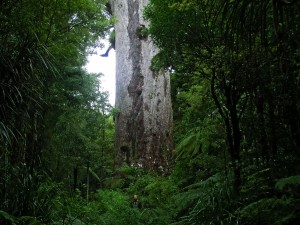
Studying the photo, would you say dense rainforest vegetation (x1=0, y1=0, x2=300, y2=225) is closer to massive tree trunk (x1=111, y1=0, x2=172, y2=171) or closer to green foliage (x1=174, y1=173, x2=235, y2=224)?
green foliage (x1=174, y1=173, x2=235, y2=224)

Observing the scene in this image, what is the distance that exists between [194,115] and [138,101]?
3.54 meters

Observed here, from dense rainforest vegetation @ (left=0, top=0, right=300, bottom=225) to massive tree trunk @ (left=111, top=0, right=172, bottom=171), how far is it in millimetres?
1198

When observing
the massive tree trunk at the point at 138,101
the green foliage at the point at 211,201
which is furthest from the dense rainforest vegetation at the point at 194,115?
the massive tree trunk at the point at 138,101

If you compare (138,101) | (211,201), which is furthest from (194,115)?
(138,101)

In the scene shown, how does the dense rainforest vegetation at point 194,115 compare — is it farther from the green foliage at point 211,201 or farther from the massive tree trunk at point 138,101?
the massive tree trunk at point 138,101

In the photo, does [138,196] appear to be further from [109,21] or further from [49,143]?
[109,21]

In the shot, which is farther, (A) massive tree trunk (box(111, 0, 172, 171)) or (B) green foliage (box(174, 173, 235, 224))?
(A) massive tree trunk (box(111, 0, 172, 171))

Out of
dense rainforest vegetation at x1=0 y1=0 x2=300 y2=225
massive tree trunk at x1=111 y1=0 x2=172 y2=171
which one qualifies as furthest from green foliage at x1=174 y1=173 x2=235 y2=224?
massive tree trunk at x1=111 y1=0 x2=172 y2=171

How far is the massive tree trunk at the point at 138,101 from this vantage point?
881 centimetres

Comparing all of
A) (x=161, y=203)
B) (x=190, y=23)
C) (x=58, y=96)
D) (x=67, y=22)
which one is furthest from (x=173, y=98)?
(x=190, y=23)

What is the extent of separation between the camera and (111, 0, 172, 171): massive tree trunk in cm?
881

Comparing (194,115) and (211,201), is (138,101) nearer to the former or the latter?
(194,115)

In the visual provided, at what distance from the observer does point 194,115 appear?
6113mm

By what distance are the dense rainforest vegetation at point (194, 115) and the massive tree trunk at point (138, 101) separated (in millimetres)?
1198
